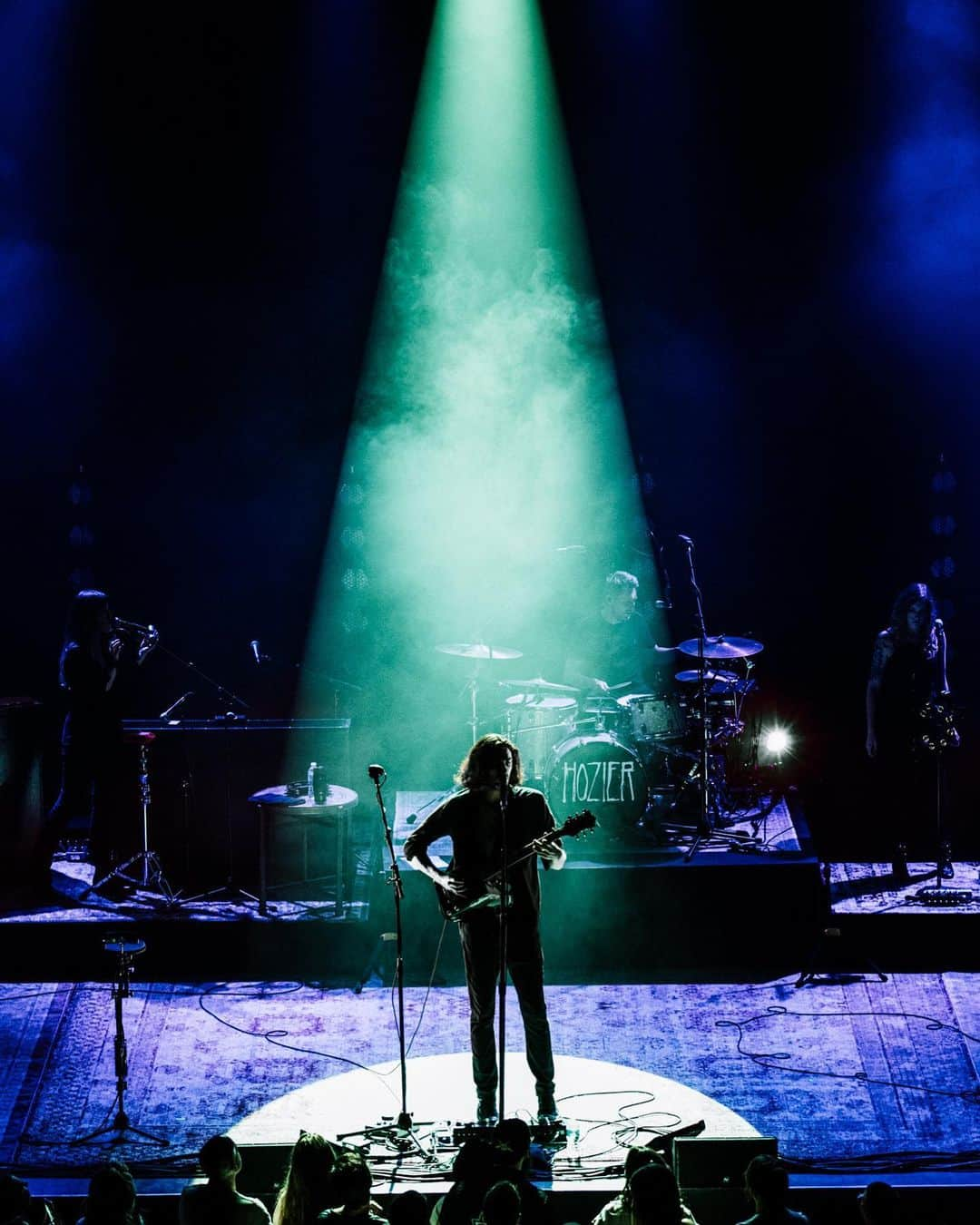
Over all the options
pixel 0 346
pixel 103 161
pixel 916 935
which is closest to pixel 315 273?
pixel 103 161

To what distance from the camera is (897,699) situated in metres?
11.1

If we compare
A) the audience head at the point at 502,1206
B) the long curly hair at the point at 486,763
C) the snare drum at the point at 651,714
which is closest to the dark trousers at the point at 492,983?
the long curly hair at the point at 486,763

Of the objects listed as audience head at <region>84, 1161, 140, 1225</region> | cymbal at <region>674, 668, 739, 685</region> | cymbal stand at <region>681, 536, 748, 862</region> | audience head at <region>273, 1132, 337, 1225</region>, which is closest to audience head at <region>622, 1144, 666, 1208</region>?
audience head at <region>273, 1132, 337, 1225</region>

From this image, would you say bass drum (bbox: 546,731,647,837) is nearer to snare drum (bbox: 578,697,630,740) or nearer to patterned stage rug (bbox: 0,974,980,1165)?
snare drum (bbox: 578,697,630,740)

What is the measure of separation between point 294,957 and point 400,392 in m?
5.13

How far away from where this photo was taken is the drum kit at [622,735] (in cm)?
1059

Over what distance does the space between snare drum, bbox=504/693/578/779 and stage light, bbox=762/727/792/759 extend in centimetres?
220

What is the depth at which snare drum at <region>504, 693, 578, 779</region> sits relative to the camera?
35.7 ft

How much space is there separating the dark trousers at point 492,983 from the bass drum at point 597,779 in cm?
326

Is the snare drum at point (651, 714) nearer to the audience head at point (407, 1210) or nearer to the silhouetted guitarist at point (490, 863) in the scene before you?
the silhouetted guitarist at point (490, 863)

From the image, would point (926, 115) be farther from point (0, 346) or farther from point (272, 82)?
point (0, 346)

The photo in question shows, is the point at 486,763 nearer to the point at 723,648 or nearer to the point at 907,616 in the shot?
the point at 723,648

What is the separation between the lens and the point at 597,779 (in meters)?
10.6

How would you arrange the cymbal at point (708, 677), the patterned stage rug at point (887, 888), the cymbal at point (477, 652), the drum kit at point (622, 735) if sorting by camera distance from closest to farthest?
the patterned stage rug at point (887, 888) → the drum kit at point (622, 735) → the cymbal at point (477, 652) → the cymbal at point (708, 677)
